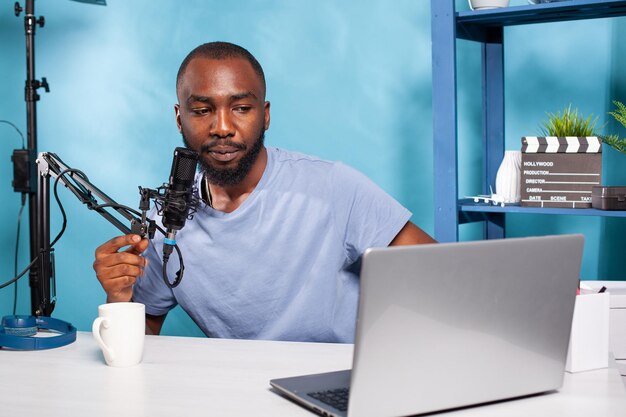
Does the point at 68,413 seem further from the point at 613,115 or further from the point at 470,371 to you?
the point at 613,115

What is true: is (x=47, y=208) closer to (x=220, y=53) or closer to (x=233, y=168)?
(x=233, y=168)

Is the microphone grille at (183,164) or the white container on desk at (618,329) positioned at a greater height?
the microphone grille at (183,164)

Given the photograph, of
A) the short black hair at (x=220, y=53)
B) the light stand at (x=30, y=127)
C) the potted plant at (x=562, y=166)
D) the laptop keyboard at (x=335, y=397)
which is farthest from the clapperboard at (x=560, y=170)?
the light stand at (x=30, y=127)

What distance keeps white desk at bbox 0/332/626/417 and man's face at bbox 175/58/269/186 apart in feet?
1.92

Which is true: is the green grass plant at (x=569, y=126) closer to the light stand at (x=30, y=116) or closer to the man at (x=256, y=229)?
the man at (x=256, y=229)

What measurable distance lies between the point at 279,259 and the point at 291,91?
1388 mm

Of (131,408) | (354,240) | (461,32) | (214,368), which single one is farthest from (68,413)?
(461,32)

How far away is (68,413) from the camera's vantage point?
3.81 ft

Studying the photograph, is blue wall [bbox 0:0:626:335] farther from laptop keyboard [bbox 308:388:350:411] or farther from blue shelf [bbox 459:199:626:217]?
laptop keyboard [bbox 308:388:350:411]

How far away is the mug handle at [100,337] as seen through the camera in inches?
54.4

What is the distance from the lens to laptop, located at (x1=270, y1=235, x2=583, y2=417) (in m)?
1.05

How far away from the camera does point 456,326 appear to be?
110cm

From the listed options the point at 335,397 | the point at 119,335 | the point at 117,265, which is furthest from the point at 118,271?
the point at 335,397

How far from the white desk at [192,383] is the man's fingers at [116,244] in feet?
0.60
